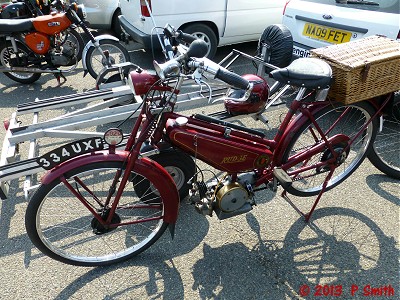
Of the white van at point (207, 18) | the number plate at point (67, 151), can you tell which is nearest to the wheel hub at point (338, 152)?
the number plate at point (67, 151)

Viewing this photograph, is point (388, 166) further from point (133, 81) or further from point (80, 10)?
point (80, 10)

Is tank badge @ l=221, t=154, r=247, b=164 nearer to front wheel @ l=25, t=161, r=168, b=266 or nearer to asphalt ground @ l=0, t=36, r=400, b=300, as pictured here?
front wheel @ l=25, t=161, r=168, b=266

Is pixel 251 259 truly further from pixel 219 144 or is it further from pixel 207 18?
pixel 207 18

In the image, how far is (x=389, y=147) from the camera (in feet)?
11.3

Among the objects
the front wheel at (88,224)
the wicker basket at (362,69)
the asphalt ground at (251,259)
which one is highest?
the wicker basket at (362,69)

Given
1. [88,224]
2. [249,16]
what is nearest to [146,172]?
[88,224]

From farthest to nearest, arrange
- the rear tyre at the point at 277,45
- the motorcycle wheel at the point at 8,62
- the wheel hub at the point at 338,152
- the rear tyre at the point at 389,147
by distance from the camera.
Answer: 1. the motorcycle wheel at the point at 8,62
2. the rear tyre at the point at 277,45
3. the rear tyre at the point at 389,147
4. the wheel hub at the point at 338,152

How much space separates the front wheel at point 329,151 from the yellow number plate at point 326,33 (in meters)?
0.96

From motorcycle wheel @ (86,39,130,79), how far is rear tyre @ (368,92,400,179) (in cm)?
335

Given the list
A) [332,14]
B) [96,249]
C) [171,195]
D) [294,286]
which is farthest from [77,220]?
[332,14]

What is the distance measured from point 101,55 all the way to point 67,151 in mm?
3158

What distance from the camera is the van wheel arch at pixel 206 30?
5.16 meters

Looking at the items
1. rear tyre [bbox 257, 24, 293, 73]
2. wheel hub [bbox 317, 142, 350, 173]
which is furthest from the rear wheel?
rear tyre [bbox 257, 24, 293, 73]

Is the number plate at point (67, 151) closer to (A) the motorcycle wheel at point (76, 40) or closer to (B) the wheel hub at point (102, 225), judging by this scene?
(B) the wheel hub at point (102, 225)
